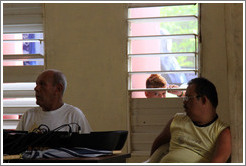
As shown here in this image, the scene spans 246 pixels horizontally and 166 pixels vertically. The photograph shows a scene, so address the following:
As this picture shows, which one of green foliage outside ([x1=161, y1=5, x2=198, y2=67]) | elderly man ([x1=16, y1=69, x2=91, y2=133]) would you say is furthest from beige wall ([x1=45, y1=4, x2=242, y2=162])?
elderly man ([x1=16, y1=69, x2=91, y2=133])

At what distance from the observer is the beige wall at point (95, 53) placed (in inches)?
182

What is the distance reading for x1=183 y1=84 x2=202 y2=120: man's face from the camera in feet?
11.4

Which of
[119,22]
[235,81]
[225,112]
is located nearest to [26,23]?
[119,22]

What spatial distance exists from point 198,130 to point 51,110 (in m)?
1.21

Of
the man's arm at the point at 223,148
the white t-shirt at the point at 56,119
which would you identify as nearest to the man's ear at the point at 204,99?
the man's arm at the point at 223,148

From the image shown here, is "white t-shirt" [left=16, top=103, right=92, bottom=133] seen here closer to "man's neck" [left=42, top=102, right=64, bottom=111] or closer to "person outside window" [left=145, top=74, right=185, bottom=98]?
"man's neck" [left=42, top=102, right=64, bottom=111]

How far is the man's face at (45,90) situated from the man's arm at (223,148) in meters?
1.40

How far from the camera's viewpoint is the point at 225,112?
4355 mm

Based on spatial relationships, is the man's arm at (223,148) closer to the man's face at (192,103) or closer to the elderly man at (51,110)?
the man's face at (192,103)

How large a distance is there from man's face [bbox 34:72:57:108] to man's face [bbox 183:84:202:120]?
44.2 inches

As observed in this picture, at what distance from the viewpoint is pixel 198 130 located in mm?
3461

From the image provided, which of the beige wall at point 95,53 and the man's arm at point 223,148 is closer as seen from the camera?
the man's arm at point 223,148

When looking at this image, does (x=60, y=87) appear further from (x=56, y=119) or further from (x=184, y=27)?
(x=184, y=27)

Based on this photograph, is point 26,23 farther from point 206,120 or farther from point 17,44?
point 206,120
